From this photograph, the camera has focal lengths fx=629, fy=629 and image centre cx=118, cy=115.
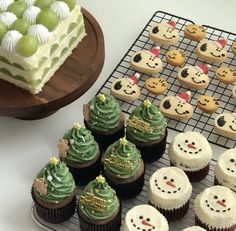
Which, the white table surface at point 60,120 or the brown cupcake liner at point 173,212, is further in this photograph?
the white table surface at point 60,120

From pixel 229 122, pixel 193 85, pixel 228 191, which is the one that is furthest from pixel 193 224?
pixel 193 85

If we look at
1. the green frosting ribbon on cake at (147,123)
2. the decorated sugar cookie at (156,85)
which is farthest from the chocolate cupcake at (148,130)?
the decorated sugar cookie at (156,85)

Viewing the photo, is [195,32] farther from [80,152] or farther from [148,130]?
[80,152]

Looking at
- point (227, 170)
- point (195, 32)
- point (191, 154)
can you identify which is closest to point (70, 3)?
point (195, 32)

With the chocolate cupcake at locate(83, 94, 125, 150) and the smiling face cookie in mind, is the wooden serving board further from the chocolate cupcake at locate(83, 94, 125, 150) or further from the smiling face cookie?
the smiling face cookie

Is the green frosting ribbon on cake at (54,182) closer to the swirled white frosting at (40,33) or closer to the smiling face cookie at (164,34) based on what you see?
the swirled white frosting at (40,33)

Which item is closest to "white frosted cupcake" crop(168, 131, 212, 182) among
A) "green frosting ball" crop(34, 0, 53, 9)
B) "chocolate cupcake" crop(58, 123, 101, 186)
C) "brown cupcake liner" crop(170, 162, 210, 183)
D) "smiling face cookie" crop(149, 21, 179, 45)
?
"brown cupcake liner" crop(170, 162, 210, 183)
